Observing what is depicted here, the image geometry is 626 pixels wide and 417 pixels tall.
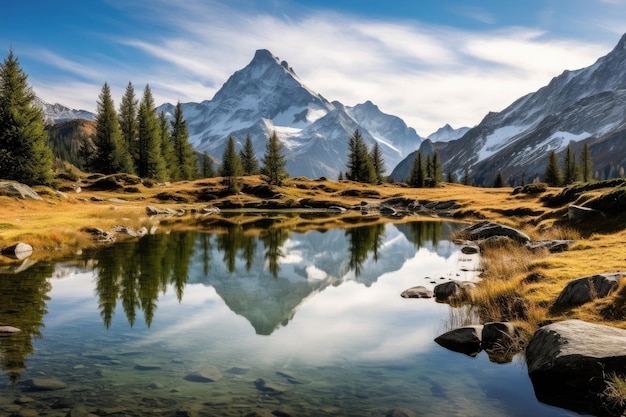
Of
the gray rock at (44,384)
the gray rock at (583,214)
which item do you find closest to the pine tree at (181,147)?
the gray rock at (583,214)

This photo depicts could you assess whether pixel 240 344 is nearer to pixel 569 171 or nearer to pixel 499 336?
pixel 499 336

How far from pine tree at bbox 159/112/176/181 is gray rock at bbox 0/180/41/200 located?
71069 mm

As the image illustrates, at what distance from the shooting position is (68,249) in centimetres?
3850

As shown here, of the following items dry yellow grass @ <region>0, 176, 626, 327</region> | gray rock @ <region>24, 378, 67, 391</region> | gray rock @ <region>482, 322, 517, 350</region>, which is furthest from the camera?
dry yellow grass @ <region>0, 176, 626, 327</region>

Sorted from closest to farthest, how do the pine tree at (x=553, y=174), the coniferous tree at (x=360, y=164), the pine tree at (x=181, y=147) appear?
the pine tree at (x=553, y=174), the pine tree at (x=181, y=147), the coniferous tree at (x=360, y=164)

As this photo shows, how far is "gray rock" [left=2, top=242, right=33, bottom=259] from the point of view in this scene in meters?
34.0

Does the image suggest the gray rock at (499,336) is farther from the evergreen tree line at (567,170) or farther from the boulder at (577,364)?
the evergreen tree line at (567,170)

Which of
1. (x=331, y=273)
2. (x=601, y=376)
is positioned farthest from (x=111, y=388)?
(x=331, y=273)

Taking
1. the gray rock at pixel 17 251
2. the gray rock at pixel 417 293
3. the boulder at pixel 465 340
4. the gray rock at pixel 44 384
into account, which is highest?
the gray rock at pixel 17 251

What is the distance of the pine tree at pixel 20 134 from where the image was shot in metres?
69.3

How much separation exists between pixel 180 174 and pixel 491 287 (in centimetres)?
13415

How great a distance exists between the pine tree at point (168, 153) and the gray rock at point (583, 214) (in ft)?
365

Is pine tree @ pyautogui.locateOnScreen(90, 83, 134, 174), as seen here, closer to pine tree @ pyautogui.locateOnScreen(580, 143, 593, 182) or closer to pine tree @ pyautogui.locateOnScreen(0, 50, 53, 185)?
pine tree @ pyautogui.locateOnScreen(0, 50, 53, 185)

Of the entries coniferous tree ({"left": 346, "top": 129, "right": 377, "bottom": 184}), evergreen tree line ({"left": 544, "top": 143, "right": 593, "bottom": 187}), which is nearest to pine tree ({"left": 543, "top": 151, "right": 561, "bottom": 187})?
evergreen tree line ({"left": 544, "top": 143, "right": 593, "bottom": 187})
